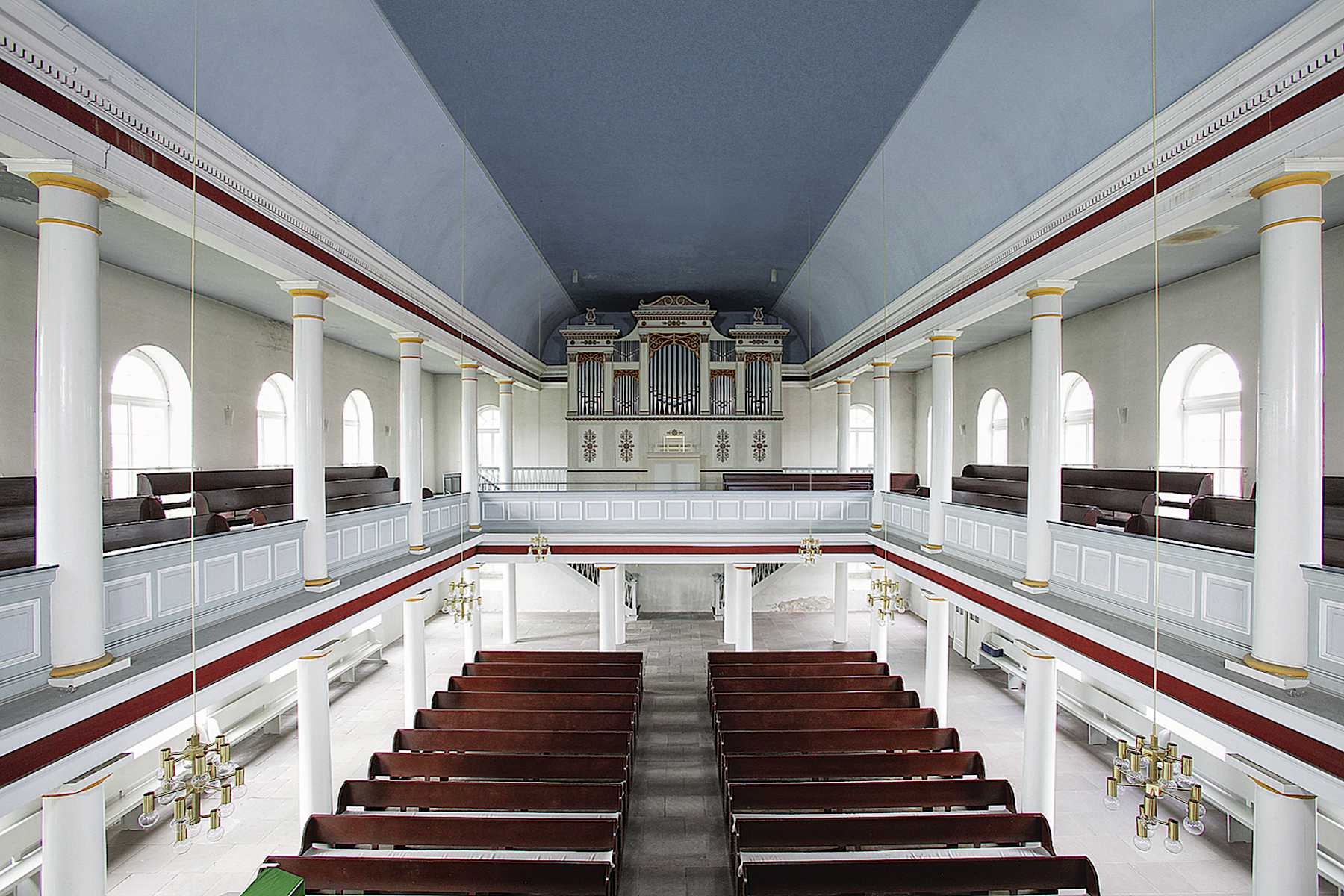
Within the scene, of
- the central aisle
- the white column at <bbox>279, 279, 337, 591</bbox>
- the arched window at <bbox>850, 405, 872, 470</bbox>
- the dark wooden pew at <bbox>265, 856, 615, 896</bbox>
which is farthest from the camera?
the arched window at <bbox>850, 405, 872, 470</bbox>

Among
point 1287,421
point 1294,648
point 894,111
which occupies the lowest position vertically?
point 1294,648

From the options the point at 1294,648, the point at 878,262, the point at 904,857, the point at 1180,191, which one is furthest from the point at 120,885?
the point at 878,262

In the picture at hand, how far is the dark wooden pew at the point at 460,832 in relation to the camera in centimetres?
623

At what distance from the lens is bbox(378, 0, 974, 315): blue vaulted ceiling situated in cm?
592

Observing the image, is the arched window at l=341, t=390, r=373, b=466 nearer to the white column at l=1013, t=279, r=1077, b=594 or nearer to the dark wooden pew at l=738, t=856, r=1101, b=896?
the dark wooden pew at l=738, t=856, r=1101, b=896

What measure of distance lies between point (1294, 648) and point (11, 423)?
12504 mm

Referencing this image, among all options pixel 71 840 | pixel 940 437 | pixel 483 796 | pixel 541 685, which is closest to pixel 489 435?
pixel 541 685

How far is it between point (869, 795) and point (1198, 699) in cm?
342

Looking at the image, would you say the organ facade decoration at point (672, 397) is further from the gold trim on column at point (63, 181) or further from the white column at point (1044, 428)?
the gold trim on column at point (63, 181)

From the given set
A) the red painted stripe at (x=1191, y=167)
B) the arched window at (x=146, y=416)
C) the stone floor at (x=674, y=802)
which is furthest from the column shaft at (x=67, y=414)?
the red painted stripe at (x=1191, y=167)

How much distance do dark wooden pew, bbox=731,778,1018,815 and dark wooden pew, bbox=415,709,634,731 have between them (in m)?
2.47

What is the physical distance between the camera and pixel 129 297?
30.3ft

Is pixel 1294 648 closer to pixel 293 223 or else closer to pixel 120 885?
pixel 293 223

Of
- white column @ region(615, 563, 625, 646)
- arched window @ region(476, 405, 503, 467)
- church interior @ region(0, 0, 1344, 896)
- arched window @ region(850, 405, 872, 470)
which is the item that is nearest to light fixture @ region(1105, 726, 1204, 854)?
church interior @ region(0, 0, 1344, 896)
